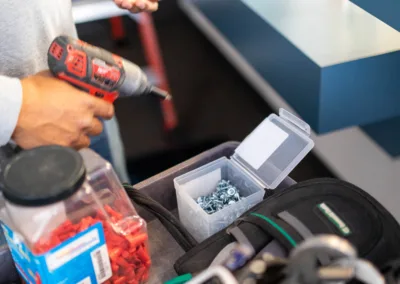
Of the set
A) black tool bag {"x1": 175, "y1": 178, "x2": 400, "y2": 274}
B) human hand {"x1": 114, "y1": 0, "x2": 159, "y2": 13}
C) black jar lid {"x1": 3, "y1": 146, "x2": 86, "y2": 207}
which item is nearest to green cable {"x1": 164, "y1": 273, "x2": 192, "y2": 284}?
black tool bag {"x1": 175, "y1": 178, "x2": 400, "y2": 274}

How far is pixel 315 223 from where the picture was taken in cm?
53

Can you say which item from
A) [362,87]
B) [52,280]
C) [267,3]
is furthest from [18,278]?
[267,3]

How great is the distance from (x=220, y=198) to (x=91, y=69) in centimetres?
23

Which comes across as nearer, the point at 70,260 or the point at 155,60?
A: the point at 70,260

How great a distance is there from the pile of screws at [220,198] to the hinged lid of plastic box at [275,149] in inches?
1.3

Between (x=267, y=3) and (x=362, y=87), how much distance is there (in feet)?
0.96

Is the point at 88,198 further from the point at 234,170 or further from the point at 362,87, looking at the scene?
the point at 362,87

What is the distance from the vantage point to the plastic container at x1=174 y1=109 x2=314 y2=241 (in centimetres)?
63

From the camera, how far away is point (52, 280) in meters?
0.50

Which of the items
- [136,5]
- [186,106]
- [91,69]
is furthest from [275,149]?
[186,106]

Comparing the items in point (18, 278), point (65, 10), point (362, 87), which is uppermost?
point (65, 10)

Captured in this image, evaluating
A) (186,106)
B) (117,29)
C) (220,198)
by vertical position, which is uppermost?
(220,198)

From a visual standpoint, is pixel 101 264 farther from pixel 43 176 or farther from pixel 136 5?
pixel 136 5

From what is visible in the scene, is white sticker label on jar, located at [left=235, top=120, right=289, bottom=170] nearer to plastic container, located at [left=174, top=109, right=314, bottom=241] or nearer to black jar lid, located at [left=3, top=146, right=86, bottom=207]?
plastic container, located at [left=174, top=109, right=314, bottom=241]
